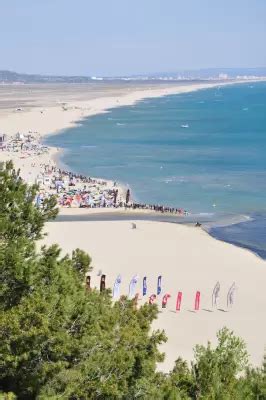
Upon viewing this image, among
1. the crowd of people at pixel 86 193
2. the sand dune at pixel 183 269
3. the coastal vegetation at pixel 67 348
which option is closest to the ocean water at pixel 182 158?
the crowd of people at pixel 86 193

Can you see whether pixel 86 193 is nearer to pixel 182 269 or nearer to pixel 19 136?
pixel 182 269

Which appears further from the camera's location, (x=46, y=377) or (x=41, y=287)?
(x=41, y=287)

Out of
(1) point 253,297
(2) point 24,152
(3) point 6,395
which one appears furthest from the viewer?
(2) point 24,152

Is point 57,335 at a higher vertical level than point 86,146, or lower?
lower

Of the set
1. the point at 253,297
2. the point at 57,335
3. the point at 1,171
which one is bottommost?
the point at 253,297

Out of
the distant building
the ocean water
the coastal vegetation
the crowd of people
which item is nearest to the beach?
the crowd of people

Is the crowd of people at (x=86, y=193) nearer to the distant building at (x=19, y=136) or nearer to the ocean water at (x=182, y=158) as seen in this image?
the ocean water at (x=182, y=158)

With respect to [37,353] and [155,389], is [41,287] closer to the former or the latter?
[37,353]

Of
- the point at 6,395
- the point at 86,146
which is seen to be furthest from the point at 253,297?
the point at 86,146
